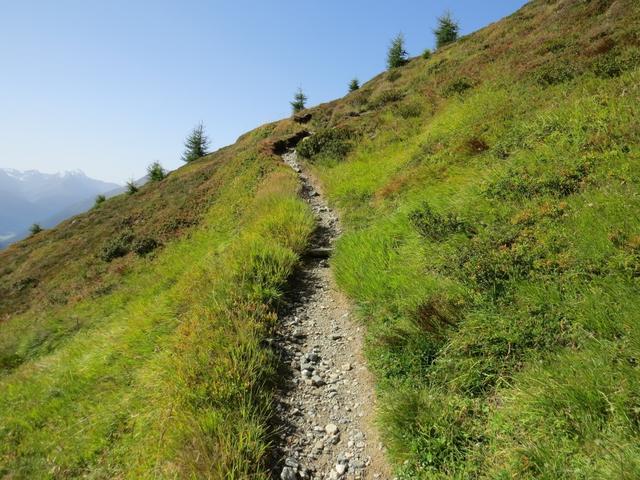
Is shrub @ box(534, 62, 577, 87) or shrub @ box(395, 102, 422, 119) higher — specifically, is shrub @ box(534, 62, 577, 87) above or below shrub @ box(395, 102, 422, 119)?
below

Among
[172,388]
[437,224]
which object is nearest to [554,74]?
[437,224]

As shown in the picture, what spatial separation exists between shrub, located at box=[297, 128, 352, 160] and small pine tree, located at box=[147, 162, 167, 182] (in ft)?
94.3

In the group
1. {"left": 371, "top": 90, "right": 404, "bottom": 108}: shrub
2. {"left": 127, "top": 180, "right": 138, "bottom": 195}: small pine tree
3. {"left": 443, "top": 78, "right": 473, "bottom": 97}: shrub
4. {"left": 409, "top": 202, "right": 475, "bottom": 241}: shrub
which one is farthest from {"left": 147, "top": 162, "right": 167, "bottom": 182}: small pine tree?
{"left": 409, "top": 202, "right": 475, "bottom": 241}: shrub

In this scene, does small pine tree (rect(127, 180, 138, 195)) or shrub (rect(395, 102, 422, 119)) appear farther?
small pine tree (rect(127, 180, 138, 195))

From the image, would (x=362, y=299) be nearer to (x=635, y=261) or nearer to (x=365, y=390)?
(x=365, y=390)

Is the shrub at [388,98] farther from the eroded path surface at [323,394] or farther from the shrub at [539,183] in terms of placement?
the eroded path surface at [323,394]

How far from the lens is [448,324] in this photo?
509cm

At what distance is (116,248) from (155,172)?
2630cm

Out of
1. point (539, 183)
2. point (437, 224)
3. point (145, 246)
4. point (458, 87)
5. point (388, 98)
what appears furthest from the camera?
point (388, 98)

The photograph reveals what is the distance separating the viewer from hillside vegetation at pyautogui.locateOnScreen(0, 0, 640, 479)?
3.50 m

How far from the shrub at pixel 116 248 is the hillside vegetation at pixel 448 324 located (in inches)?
328

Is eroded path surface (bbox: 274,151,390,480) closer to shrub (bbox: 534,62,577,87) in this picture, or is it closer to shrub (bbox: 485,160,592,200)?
shrub (bbox: 485,160,592,200)

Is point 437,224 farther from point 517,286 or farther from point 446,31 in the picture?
point 446,31

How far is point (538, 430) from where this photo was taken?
3248 mm
